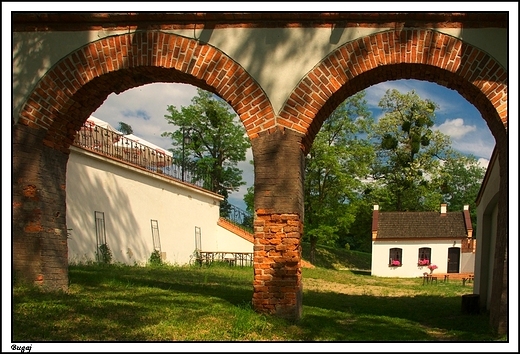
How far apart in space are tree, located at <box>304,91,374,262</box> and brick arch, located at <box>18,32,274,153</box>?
68.5ft

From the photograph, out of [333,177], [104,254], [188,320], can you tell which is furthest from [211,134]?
[188,320]

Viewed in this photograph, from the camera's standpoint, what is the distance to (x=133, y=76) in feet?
29.9

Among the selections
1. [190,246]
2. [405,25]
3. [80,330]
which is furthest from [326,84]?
[190,246]

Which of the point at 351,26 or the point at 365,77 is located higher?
the point at 351,26

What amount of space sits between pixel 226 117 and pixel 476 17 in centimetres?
2802

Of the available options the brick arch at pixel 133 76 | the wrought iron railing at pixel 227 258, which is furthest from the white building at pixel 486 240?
the wrought iron railing at pixel 227 258

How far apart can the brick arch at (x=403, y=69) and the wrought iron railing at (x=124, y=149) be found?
9.02m

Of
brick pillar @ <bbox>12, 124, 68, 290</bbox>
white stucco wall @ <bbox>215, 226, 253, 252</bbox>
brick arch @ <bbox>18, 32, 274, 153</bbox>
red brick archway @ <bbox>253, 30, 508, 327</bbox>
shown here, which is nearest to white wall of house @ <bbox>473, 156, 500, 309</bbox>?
red brick archway @ <bbox>253, 30, 508, 327</bbox>

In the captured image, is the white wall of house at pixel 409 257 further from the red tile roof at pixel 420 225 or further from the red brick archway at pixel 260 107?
the red brick archway at pixel 260 107

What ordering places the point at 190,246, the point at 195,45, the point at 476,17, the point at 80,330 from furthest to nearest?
the point at 190,246 → the point at 195,45 → the point at 476,17 → the point at 80,330

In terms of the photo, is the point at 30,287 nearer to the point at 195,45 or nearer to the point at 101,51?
the point at 101,51

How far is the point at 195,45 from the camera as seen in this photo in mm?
8445

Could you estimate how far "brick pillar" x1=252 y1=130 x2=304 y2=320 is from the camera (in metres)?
8.00

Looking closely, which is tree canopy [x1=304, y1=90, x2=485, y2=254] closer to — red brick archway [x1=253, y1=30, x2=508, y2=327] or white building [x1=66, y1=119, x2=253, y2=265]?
white building [x1=66, y1=119, x2=253, y2=265]
